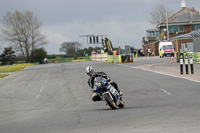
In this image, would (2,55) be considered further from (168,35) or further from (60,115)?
(60,115)

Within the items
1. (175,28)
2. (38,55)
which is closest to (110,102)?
(175,28)

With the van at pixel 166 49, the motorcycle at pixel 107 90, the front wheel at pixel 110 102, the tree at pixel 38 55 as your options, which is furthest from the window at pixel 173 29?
the front wheel at pixel 110 102

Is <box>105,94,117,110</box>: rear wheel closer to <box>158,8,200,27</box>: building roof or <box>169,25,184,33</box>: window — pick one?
<box>158,8,200,27</box>: building roof

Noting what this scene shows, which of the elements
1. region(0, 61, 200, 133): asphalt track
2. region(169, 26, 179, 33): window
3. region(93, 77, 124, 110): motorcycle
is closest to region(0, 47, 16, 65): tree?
region(169, 26, 179, 33): window

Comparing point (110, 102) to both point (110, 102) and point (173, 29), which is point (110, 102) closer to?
point (110, 102)

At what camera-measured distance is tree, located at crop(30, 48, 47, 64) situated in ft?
320

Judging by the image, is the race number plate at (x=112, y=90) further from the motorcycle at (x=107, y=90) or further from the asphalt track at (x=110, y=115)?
the asphalt track at (x=110, y=115)

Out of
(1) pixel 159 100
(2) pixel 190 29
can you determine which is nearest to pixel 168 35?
(2) pixel 190 29

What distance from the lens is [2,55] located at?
112 metres

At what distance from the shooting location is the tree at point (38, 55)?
97.6 m

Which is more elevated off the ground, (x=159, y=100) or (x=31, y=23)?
(x=31, y=23)

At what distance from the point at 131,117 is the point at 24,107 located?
17.9 feet

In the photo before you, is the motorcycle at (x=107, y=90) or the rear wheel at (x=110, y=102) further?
the motorcycle at (x=107, y=90)

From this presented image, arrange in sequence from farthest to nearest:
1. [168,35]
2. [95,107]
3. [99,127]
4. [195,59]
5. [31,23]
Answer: [31,23]
[168,35]
[195,59]
[95,107]
[99,127]
